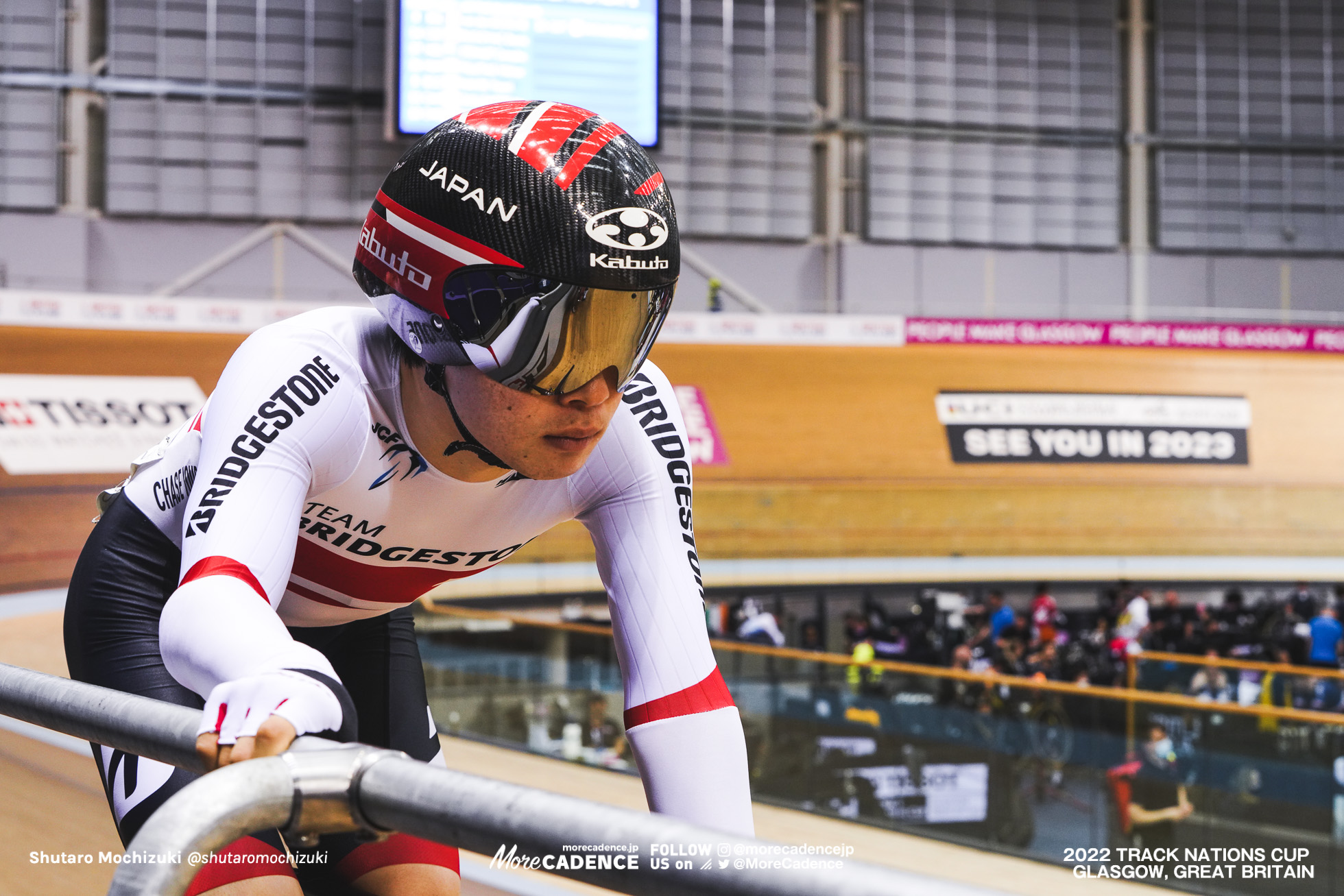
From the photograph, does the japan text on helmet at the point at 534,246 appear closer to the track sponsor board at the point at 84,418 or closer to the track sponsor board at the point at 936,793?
the track sponsor board at the point at 936,793

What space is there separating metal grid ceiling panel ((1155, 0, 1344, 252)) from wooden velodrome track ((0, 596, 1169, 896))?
21016 millimetres

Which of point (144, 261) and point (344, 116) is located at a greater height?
point (344, 116)

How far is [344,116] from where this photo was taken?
20.9 m

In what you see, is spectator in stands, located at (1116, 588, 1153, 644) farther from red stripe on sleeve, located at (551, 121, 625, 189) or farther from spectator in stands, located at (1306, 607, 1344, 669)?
red stripe on sleeve, located at (551, 121, 625, 189)

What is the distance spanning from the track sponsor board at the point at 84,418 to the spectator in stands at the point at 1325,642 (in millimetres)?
11425

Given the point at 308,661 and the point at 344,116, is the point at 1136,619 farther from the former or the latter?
the point at 344,116

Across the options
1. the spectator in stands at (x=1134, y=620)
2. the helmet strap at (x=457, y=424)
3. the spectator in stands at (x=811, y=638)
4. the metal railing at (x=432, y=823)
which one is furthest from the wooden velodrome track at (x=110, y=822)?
the spectator in stands at (x=1134, y=620)

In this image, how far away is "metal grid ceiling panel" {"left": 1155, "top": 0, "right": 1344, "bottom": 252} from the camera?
23922 mm

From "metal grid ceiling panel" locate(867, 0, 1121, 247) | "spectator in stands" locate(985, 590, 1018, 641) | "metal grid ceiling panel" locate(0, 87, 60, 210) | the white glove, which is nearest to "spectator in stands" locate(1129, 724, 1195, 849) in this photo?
the white glove

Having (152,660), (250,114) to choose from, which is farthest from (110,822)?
(250,114)

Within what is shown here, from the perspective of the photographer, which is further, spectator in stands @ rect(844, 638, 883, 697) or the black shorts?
spectator in stands @ rect(844, 638, 883, 697)

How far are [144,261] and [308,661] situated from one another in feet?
68.8

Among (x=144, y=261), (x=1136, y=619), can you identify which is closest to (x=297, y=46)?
(x=144, y=261)

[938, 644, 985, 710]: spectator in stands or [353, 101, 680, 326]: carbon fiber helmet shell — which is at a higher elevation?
[353, 101, 680, 326]: carbon fiber helmet shell
